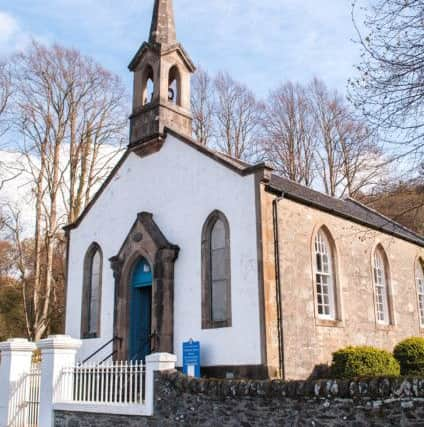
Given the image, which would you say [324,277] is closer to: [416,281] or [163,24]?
[416,281]

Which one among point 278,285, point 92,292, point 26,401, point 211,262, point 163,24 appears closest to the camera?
point 26,401

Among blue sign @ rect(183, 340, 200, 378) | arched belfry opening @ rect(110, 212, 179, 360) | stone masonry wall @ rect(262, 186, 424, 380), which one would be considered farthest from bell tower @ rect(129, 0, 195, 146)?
blue sign @ rect(183, 340, 200, 378)

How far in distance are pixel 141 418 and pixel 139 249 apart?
7.15m

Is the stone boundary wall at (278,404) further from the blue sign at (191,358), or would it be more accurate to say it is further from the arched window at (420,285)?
the arched window at (420,285)

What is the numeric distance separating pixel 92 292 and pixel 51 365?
7.09m

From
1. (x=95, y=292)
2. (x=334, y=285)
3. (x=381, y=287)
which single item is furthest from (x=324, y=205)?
(x=95, y=292)

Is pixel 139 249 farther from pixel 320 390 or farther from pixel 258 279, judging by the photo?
pixel 320 390

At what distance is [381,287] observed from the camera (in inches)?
798

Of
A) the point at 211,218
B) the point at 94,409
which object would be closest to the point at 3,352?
the point at 94,409

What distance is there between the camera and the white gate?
13.4 m

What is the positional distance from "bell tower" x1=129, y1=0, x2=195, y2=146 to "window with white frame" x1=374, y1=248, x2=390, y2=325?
8.54 m

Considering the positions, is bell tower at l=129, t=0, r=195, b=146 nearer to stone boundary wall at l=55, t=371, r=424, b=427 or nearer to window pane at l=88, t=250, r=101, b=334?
window pane at l=88, t=250, r=101, b=334

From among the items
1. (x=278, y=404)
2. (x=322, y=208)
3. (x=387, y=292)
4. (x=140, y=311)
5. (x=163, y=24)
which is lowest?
(x=278, y=404)

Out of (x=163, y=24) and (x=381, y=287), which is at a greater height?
(x=163, y=24)
